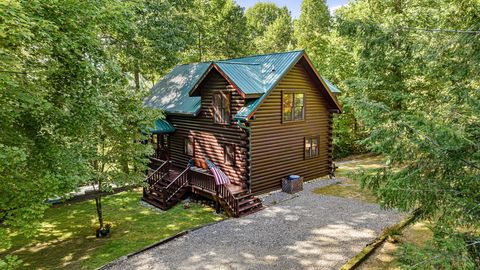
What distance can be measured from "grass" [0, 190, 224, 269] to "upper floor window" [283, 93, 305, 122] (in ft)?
24.0

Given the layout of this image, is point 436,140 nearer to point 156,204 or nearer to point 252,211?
point 252,211

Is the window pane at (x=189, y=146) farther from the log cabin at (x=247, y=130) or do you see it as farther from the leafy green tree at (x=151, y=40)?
the leafy green tree at (x=151, y=40)

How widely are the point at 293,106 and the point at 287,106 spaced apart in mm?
536

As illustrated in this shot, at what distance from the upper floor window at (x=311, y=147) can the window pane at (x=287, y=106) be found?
229 centimetres

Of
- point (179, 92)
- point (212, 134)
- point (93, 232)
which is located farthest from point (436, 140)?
point (179, 92)

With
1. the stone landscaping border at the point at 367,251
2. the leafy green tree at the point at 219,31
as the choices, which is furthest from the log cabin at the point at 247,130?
the leafy green tree at the point at 219,31

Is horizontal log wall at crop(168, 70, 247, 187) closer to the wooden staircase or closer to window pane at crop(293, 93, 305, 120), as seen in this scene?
the wooden staircase

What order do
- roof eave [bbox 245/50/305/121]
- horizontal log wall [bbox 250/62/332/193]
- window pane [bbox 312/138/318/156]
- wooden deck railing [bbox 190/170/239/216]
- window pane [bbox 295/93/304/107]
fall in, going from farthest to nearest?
1. window pane [bbox 312/138/318/156]
2. window pane [bbox 295/93/304/107]
3. horizontal log wall [bbox 250/62/332/193]
4. roof eave [bbox 245/50/305/121]
5. wooden deck railing [bbox 190/170/239/216]

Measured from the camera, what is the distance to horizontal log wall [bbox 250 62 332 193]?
1723 centimetres

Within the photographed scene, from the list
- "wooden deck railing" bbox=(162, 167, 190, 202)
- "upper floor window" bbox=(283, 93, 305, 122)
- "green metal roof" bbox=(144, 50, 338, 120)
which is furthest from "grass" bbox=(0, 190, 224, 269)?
"upper floor window" bbox=(283, 93, 305, 122)

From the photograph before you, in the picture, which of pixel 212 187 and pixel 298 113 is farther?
pixel 298 113

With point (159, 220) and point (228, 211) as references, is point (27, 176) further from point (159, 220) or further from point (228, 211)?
point (228, 211)

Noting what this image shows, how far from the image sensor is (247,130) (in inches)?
651

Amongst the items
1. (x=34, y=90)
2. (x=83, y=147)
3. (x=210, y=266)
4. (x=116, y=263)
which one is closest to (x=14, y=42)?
(x=34, y=90)
